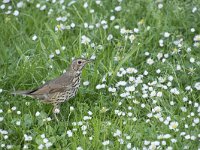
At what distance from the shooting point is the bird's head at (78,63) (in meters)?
7.33

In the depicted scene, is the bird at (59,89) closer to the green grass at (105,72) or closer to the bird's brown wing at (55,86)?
the bird's brown wing at (55,86)

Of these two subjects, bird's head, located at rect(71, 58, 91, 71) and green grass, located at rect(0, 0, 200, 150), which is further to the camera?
bird's head, located at rect(71, 58, 91, 71)

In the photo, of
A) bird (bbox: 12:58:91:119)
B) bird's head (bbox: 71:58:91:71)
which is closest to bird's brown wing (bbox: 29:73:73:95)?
bird (bbox: 12:58:91:119)

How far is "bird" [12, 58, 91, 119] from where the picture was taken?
282 inches

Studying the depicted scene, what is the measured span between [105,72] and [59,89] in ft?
Answer: 2.74

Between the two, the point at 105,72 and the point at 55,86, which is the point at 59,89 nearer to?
the point at 55,86

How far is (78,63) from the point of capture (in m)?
7.33

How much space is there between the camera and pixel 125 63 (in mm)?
7934

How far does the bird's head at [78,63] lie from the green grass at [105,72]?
0.31 meters

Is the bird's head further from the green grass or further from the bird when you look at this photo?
the green grass

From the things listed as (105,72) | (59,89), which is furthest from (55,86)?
(105,72)

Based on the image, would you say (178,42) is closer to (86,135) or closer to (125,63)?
(125,63)

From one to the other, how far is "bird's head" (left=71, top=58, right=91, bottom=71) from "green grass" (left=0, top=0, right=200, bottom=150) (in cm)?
31

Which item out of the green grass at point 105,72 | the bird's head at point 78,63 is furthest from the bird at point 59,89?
the green grass at point 105,72
